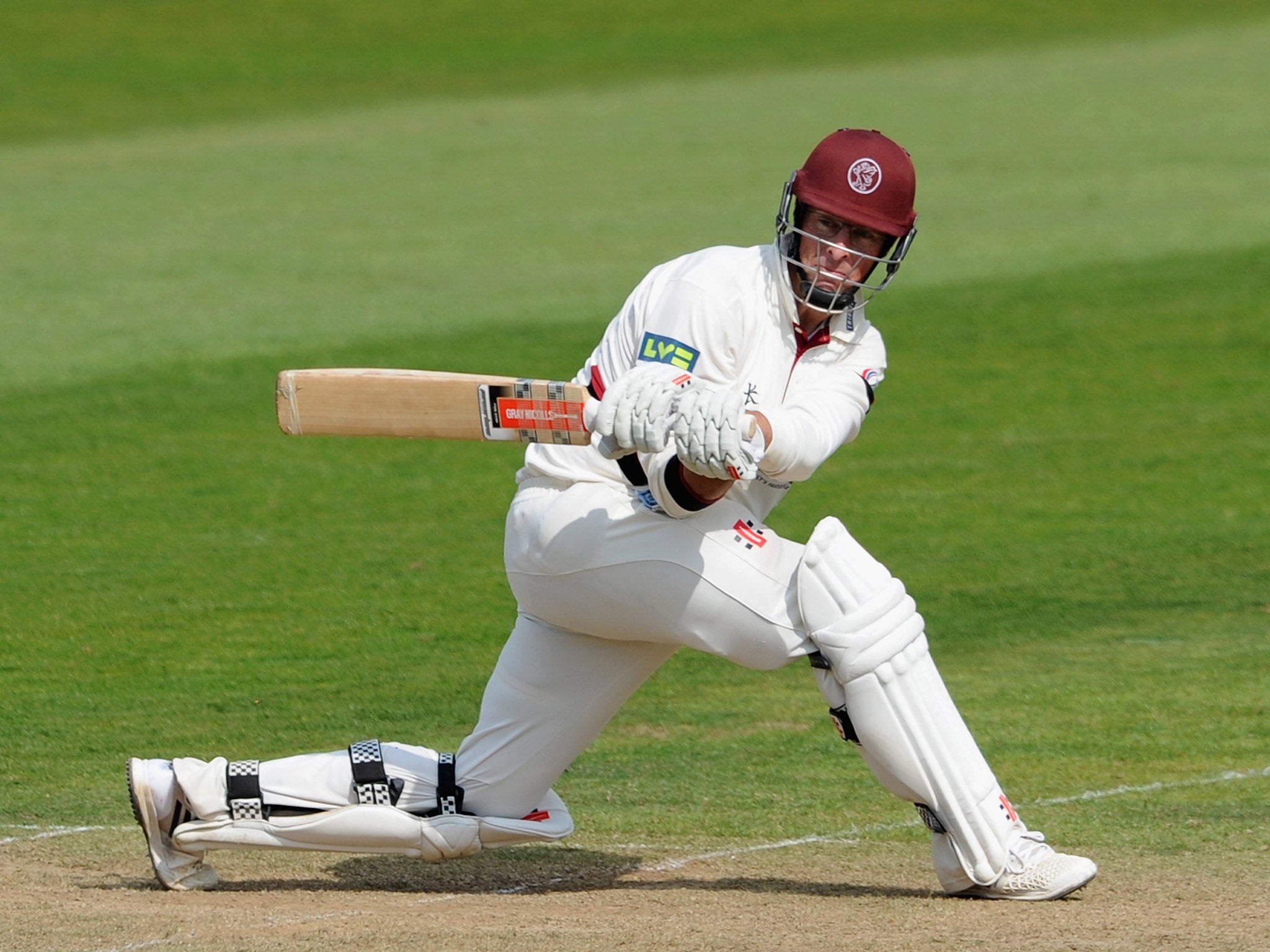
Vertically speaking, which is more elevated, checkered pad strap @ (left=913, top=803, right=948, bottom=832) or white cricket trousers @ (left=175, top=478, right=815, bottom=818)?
white cricket trousers @ (left=175, top=478, right=815, bottom=818)

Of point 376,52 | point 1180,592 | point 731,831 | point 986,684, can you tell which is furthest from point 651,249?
point 376,52

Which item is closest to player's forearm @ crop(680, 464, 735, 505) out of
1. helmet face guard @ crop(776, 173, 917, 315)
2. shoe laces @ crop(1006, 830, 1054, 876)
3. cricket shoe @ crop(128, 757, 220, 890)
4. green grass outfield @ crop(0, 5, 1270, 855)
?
helmet face guard @ crop(776, 173, 917, 315)

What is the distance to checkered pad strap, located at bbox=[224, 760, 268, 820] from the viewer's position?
18.3 feet

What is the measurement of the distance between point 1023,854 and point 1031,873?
0.05m

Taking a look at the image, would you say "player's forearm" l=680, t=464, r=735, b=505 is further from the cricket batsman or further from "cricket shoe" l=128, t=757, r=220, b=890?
"cricket shoe" l=128, t=757, r=220, b=890

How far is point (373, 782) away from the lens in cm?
566

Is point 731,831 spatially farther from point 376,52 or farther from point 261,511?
point 376,52

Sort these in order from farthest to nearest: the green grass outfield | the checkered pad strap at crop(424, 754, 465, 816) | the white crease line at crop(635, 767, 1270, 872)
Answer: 1. the green grass outfield
2. the white crease line at crop(635, 767, 1270, 872)
3. the checkered pad strap at crop(424, 754, 465, 816)

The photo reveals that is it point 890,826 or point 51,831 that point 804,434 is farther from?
point 51,831

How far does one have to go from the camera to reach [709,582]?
17.0ft

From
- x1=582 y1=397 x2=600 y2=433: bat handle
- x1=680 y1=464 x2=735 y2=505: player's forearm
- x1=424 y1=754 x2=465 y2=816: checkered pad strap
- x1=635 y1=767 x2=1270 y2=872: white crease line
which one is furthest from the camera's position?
x1=635 y1=767 x2=1270 y2=872: white crease line

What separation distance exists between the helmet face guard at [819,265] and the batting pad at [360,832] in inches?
66.9

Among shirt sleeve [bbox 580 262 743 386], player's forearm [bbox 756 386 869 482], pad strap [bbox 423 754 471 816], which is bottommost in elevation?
pad strap [bbox 423 754 471 816]

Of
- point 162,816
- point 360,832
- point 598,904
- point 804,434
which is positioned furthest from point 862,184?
point 162,816
